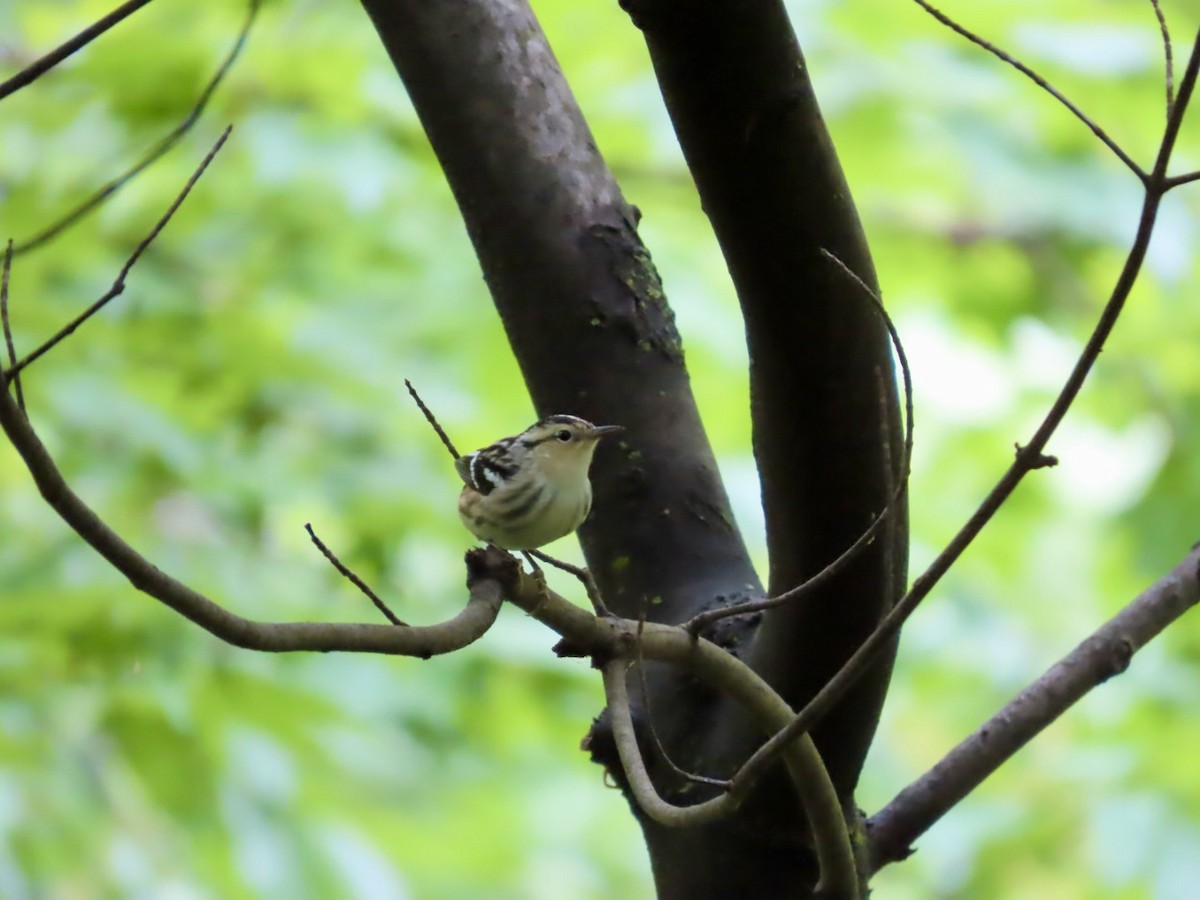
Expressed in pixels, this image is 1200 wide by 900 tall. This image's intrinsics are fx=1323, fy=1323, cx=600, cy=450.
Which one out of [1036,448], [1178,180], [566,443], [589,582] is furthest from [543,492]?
[1178,180]

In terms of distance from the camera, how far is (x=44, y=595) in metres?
2.97

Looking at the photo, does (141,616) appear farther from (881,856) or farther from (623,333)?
(881,856)

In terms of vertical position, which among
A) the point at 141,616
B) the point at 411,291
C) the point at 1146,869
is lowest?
the point at 1146,869

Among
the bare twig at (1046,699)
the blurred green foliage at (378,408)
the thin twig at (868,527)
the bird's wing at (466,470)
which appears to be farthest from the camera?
the blurred green foliage at (378,408)

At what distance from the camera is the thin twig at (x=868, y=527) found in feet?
4.84

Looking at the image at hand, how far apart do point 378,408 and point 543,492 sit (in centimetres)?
171

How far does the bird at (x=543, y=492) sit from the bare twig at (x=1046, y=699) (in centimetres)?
69

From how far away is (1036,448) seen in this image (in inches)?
51.5

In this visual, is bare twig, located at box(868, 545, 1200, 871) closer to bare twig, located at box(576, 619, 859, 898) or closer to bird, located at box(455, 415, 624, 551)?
bare twig, located at box(576, 619, 859, 898)

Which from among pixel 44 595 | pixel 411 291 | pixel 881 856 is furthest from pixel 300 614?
pixel 881 856

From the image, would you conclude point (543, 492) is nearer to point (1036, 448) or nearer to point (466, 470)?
point (466, 470)

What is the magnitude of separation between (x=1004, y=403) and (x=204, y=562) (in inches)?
114

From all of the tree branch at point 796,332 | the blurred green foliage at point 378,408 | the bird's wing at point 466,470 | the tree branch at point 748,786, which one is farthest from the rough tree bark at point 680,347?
the blurred green foliage at point 378,408

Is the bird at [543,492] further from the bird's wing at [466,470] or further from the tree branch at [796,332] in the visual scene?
the tree branch at [796,332]
